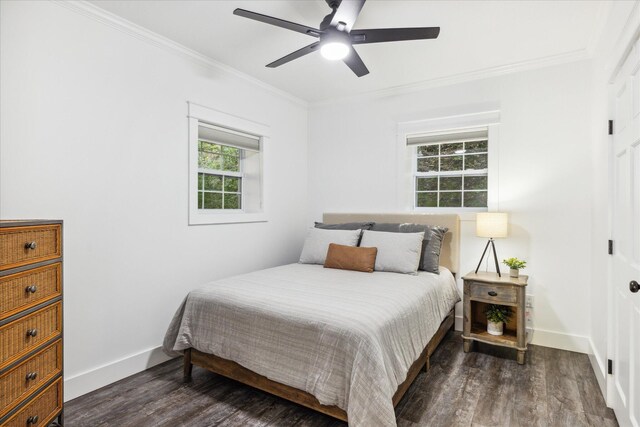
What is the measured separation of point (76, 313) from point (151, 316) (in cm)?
58

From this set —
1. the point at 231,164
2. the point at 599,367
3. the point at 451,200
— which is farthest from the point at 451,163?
the point at 231,164

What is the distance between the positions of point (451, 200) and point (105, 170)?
3278 mm

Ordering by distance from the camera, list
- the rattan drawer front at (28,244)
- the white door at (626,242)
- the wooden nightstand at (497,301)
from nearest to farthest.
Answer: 1. the rattan drawer front at (28,244)
2. the white door at (626,242)
3. the wooden nightstand at (497,301)

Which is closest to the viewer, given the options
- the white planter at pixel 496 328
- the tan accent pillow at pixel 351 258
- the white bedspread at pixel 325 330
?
the white bedspread at pixel 325 330

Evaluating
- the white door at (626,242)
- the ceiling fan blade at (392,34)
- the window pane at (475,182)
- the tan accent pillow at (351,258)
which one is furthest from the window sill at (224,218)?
the white door at (626,242)

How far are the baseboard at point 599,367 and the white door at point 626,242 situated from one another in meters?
0.15

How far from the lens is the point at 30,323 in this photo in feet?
5.21

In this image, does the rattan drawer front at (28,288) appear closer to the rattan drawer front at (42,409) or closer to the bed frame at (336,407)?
the rattan drawer front at (42,409)

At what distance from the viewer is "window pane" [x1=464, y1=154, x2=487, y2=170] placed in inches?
145

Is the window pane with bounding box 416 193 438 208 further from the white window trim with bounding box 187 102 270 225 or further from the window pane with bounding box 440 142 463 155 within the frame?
the white window trim with bounding box 187 102 270 225

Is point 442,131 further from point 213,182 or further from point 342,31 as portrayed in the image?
point 213,182

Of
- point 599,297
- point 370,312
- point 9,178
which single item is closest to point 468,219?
point 599,297

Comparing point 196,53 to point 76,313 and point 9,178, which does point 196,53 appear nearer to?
point 9,178

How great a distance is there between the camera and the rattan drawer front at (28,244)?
143cm
